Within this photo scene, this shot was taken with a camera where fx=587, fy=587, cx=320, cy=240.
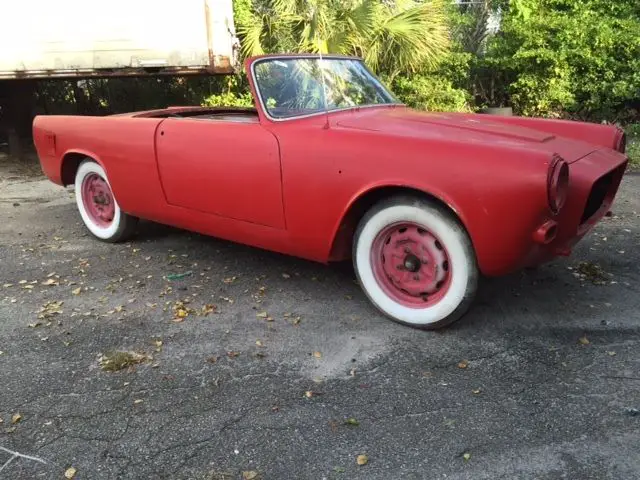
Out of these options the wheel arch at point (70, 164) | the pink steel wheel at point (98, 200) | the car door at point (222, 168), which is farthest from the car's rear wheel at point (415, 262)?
the wheel arch at point (70, 164)

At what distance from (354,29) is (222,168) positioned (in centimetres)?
657

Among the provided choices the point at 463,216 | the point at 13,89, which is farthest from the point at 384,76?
the point at 463,216

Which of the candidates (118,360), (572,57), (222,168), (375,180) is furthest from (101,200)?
(572,57)

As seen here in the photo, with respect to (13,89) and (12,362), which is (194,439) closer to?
(12,362)

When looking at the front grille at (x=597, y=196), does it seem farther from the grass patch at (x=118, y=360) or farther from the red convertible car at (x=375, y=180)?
the grass patch at (x=118, y=360)

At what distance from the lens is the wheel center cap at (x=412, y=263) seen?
10.5ft

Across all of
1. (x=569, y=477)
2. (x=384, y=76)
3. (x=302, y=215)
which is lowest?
(x=569, y=477)

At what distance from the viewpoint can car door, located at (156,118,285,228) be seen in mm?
3473

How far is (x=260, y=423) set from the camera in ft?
8.04

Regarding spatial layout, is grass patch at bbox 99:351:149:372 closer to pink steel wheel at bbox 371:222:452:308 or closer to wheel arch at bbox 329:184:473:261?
wheel arch at bbox 329:184:473:261

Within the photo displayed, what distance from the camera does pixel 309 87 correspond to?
12.5 ft

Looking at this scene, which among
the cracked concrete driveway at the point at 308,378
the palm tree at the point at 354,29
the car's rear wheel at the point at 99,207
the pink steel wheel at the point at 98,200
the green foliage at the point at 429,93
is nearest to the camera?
the cracked concrete driveway at the point at 308,378

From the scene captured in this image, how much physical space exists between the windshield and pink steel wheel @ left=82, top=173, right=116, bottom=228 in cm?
188

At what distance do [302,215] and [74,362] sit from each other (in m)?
1.43
